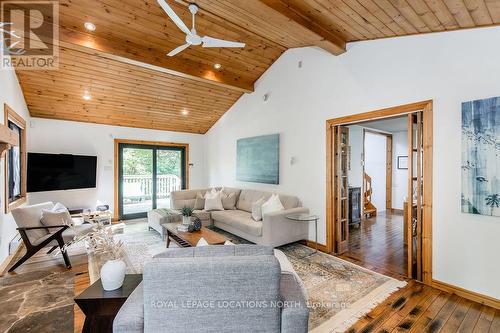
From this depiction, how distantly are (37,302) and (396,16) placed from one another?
15.9 feet

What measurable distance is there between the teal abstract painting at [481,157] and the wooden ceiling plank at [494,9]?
760 millimetres

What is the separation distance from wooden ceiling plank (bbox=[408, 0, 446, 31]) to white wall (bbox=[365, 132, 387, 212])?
4.77 meters

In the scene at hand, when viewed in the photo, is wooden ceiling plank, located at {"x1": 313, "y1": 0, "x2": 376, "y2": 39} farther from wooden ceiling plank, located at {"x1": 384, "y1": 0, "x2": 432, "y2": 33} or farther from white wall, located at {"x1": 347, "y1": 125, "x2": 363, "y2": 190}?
white wall, located at {"x1": 347, "y1": 125, "x2": 363, "y2": 190}

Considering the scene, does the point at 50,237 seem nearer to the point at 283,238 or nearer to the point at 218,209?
the point at 218,209

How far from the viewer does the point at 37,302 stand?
2.50m

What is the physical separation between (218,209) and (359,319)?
11.6 feet

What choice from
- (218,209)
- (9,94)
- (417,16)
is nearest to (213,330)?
(417,16)

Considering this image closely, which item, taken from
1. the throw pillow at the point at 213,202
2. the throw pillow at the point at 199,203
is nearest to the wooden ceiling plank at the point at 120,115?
the throw pillow at the point at 199,203

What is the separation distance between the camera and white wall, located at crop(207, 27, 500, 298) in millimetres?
2539

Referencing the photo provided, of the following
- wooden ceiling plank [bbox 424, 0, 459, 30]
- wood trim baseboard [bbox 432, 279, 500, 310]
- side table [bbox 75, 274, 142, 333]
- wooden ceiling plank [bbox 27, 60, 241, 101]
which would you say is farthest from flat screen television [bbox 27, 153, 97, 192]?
wood trim baseboard [bbox 432, 279, 500, 310]

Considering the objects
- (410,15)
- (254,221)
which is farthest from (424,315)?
(410,15)

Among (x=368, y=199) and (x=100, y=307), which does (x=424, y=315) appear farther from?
(x=368, y=199)

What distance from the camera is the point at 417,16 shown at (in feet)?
8.39

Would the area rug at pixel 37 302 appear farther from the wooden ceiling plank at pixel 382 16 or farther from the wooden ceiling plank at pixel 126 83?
the wooden ceiling plank at pixel 382 16
